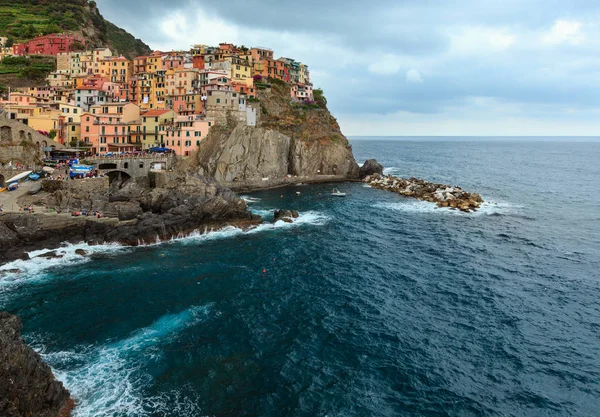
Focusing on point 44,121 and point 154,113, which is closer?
point 44,121

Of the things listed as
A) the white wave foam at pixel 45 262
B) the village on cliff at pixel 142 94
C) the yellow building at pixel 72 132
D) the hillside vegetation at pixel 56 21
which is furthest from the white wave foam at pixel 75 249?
the hillside vegetation at pixel 56 21

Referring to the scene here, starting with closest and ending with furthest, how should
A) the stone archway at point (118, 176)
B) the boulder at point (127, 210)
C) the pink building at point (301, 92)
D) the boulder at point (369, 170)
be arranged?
the boulder at point (127, 210)
the stone archway at point (118, 176)
the boulder at point (369, 170)
the pink building at point (301, 92)

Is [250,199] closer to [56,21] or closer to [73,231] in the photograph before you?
[73,231]

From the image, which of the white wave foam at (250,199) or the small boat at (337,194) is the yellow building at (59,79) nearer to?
the white wave foam at (250,199)

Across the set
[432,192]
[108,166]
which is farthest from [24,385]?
[432,192]

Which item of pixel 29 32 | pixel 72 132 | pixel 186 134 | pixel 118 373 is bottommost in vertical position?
pixel 118 373

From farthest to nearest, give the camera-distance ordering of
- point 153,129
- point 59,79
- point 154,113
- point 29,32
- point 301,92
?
point 29,32 → point 301,92 → point 59,79 → point 154,113 → point 153,129

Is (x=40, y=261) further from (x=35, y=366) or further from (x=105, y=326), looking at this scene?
(x=35, y=366)
